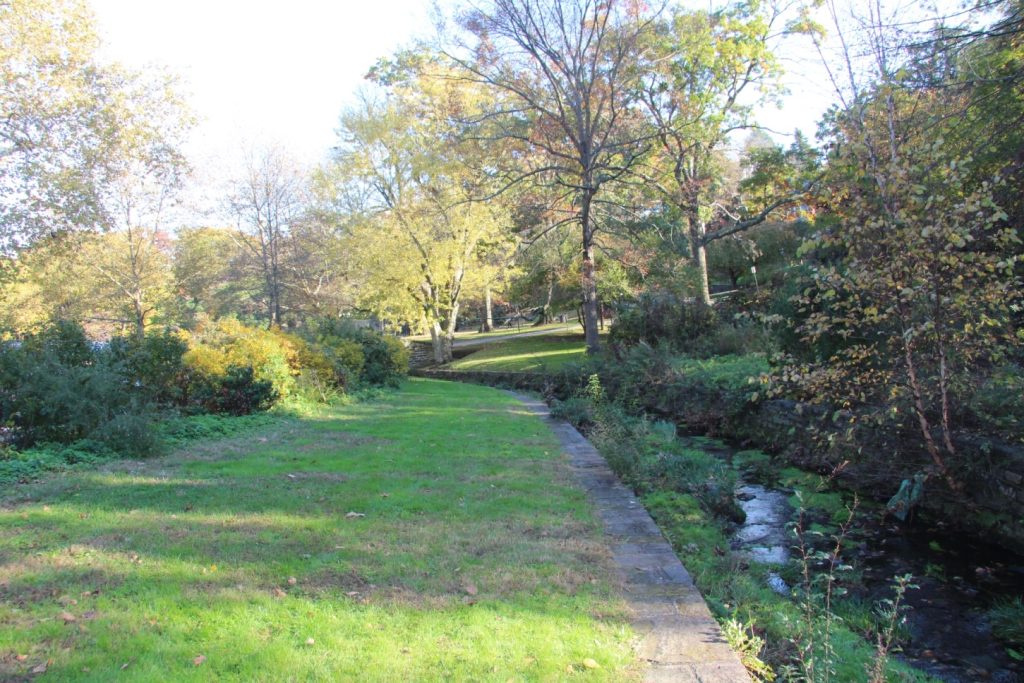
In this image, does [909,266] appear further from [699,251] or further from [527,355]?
[527,355]

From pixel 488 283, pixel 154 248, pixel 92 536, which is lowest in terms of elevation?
pixel 92 536

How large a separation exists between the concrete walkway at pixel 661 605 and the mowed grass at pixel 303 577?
141mm

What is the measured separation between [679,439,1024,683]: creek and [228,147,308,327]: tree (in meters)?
29.2

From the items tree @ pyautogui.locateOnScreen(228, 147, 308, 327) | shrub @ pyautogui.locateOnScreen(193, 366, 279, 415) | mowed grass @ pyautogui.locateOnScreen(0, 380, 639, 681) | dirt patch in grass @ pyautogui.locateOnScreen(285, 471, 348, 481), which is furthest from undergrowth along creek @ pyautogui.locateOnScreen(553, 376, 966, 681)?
tree @ pyautogui.locateOnScreen(228, 147, 308, 327)

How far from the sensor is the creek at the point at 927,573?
394 centimetres

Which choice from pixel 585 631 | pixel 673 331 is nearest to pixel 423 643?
pixel 585 631

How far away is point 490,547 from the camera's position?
4.43 m

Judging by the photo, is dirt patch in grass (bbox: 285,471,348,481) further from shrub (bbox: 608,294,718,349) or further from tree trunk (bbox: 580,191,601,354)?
tree trunk (bbox: 580,191,601,354)

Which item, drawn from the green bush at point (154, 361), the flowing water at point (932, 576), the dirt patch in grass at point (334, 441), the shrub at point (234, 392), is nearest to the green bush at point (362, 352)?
the shrub at point (234, 392)

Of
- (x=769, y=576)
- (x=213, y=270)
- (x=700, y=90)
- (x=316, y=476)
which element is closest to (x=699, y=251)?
(x=700, y=90)

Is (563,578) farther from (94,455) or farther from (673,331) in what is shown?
(673,331)

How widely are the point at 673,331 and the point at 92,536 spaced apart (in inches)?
600

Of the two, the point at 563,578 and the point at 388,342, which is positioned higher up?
the point at 388,342

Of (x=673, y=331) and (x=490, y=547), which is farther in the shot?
(x=673, y=331)
